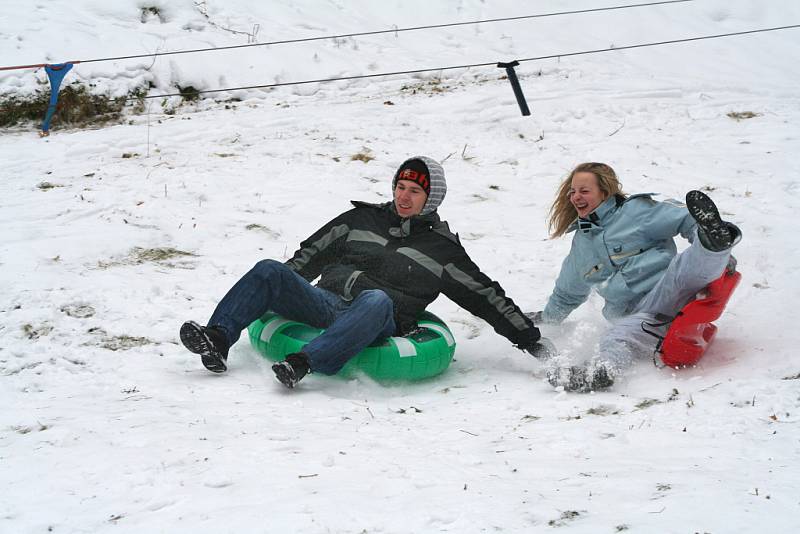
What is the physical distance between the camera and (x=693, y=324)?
365 cm

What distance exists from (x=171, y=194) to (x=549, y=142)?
374 centimetres

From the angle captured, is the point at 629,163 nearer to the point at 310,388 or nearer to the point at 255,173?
the point at 255,173

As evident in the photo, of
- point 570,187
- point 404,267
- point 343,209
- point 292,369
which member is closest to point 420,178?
point 404,267

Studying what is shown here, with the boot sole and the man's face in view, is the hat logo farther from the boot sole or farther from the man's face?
the boot sole

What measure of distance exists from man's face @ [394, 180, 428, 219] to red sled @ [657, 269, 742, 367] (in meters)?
1.45

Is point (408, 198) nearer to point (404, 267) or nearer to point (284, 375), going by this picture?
point (404, 267)

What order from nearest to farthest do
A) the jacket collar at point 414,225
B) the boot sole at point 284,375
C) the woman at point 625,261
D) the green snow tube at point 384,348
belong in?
the boot sole at point 284,375
the woman at point 625,261
the green snow tube at point 384,348
the jacket collar at point 414,225

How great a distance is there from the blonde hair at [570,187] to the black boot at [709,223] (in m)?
0.88

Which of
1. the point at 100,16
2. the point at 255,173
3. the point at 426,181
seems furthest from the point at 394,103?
the point at 426,181

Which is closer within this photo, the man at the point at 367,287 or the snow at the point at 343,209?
the snow at the point at 343,209

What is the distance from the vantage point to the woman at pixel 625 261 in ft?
11.6

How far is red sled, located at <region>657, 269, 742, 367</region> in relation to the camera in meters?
3.64

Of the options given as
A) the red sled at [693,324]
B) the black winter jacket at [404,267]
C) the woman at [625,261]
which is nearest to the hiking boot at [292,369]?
the black winter jacket at [404,267]

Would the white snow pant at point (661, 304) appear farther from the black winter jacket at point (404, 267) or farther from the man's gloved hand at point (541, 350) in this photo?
the black winter jacket at point (404, 267)
